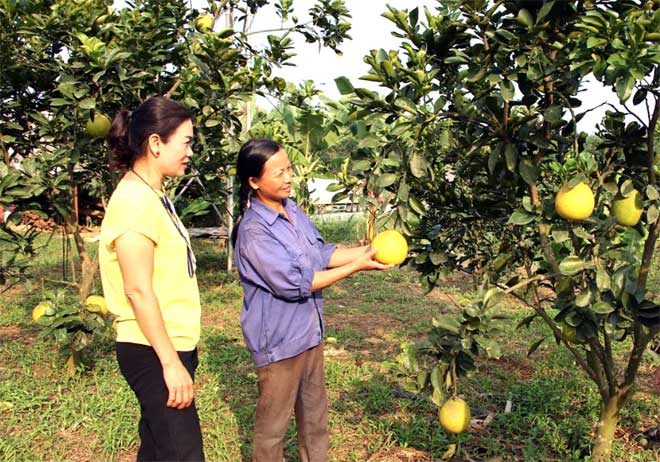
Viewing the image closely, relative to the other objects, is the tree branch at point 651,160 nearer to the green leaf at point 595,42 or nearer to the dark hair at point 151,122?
the green leaf at point 595,42

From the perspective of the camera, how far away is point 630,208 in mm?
1941

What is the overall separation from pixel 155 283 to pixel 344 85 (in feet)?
3.02

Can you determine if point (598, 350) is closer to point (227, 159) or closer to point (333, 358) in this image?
point (333, 358)

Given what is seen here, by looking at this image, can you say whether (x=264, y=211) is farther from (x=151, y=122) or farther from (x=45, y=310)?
(x=45, y=310)

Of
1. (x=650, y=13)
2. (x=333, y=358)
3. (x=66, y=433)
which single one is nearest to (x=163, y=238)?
(x=650, y=13)

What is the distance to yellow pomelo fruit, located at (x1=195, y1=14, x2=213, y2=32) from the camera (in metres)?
3.58

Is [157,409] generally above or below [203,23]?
below

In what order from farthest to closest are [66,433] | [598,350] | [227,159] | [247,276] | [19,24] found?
[227,159]
[19,24]
[66,433]
[598,350]
[247,276]

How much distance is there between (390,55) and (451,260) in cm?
93

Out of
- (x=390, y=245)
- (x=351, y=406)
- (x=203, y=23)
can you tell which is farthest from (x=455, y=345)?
(x=203, y=23)

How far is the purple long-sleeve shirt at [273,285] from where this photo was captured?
81.1 inches

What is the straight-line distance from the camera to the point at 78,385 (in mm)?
3627

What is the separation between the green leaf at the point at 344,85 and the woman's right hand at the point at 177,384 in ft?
3.46

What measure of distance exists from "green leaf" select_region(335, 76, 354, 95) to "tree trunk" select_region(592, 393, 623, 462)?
1.60m
